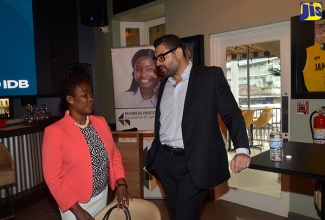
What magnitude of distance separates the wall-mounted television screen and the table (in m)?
4.37

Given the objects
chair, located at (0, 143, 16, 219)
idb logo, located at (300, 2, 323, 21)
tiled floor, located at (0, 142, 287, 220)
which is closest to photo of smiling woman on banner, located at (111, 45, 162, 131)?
tiled floor, located at (0, 142, 287, 220)

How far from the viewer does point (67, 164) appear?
1.62m

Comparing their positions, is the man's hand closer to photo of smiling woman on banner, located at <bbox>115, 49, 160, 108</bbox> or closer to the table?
the table

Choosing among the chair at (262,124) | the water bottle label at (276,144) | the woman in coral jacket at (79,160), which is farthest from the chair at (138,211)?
the chair at (262,124)

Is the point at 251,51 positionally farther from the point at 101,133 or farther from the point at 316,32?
the point at 101,133

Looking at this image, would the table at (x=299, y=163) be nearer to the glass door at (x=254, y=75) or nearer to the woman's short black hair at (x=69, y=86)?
the woman's short black hair at (x=69, y=86)

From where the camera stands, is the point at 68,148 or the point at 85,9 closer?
the point at 68,148

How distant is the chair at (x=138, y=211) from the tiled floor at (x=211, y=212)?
2.15m

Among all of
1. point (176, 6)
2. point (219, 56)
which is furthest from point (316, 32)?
point (176, 6)

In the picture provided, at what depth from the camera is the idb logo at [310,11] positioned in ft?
9.69

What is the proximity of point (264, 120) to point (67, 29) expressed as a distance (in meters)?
4.01

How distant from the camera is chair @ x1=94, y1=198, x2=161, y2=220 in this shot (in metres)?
1.46

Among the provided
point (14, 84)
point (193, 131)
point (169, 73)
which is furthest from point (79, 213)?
point (14, 84)

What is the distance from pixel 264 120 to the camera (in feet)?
18.7
